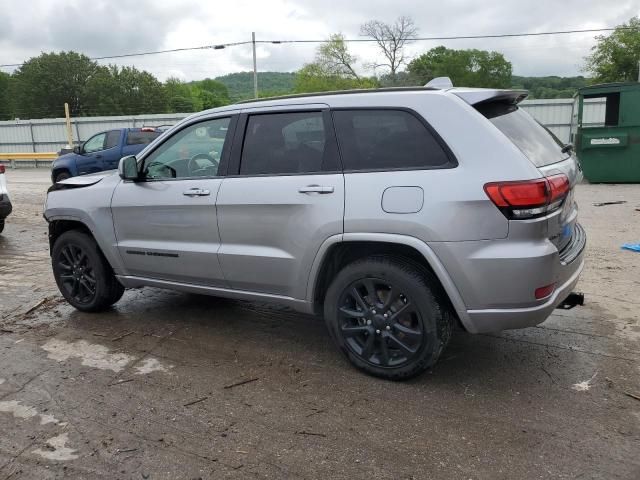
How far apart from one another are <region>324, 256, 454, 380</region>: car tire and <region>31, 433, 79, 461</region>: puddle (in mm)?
1732

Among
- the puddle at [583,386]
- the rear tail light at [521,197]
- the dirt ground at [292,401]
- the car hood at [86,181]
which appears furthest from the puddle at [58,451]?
the puddle at [583,386]

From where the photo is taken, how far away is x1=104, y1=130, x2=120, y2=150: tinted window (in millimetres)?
14883

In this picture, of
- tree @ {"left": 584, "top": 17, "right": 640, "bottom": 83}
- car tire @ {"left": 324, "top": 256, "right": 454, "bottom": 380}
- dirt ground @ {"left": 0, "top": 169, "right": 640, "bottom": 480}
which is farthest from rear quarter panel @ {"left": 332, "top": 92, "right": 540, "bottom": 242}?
tree @ {"left": 584, "top": 17, "right": 640, "bottom": 83}

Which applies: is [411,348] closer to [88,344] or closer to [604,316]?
[604,316]

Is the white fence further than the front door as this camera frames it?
Yes

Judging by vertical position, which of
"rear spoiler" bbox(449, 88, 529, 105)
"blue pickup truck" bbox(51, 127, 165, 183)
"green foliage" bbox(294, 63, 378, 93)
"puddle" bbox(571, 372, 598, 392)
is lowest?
"puddle" bbox(571, 372, 598, 392)

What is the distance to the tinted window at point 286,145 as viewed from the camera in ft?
12.5

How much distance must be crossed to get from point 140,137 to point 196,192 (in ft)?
38.1

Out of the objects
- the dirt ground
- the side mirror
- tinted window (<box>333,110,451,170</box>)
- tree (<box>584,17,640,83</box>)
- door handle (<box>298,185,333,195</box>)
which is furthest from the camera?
tree (<box>584,17,640,83</box>)

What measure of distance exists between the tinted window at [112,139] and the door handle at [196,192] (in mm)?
11564

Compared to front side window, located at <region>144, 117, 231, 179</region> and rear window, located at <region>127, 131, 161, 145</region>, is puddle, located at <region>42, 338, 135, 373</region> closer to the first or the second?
front side window, located at <region>144, 117, 231, 179</region>

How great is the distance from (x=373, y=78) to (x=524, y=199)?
57.5 m

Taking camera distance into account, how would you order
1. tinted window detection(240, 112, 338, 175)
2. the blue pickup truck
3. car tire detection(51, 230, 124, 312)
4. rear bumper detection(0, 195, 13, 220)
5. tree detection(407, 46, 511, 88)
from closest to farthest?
tinted window detection(240, 112, 338, 175) → car tire detection(51, 230, 124, 312) → rear bumper detection(0, 195, 13, 220) → the blue pickup truck → tree detection(407, 46, 511, 88)

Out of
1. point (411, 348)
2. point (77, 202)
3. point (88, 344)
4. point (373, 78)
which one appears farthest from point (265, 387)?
point (373, 78)
